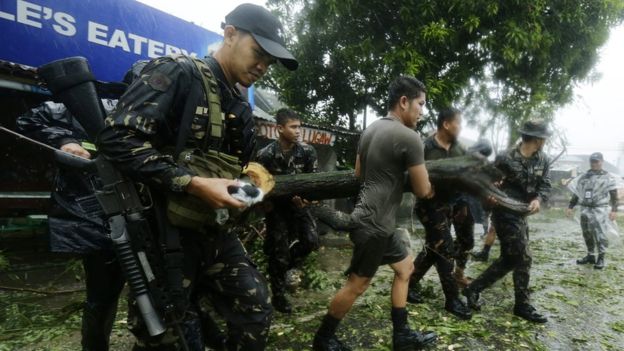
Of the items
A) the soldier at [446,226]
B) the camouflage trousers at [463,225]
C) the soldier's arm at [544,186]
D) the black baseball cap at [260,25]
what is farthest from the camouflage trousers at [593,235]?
the black baseball cap at [260,25]

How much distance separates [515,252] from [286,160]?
2.68 metres

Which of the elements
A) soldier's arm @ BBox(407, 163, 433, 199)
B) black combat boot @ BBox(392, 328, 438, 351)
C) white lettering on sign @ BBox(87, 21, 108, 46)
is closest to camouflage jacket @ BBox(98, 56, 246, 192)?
soldier's arm @ BBox(407, 163, 433, 199)

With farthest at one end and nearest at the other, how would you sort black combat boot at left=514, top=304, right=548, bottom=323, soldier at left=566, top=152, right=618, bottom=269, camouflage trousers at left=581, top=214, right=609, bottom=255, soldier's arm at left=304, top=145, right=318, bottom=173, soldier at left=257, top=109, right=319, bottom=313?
soldier at left=566, top=152, right=618, bottom=269, camouflage trousers at left=581, top=214, right=609, bottom=255, soldier's arm at left=304, top=145, right=318, bottom=173, soldier at left=257, top=109, right=319, bottom=313, black combat boot at left=514, top=304, right=548, bottom=323

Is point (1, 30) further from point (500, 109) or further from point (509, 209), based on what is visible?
point (500, 109)

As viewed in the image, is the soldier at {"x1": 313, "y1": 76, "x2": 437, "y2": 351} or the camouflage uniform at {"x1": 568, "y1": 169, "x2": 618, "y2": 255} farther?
the camouflage uniform at {"x1": 568, "y1": 169, "x2": 618, "y2": 255}

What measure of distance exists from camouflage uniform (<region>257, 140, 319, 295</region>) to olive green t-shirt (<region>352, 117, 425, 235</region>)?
1427 mm

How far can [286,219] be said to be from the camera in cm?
447

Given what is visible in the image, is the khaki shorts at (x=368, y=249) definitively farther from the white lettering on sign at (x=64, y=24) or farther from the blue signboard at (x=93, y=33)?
the white lettering on sign at (x=64, y=24)

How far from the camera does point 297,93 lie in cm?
1138

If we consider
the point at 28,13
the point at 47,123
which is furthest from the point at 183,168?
the point at 28,13

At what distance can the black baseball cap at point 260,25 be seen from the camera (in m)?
1.83

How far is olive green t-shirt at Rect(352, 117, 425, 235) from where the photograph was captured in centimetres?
288

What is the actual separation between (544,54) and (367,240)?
29.4 ft

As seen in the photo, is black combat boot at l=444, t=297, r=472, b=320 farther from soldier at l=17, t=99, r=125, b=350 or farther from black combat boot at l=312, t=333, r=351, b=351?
soldier at l=17, t=99, r=125, b=350
